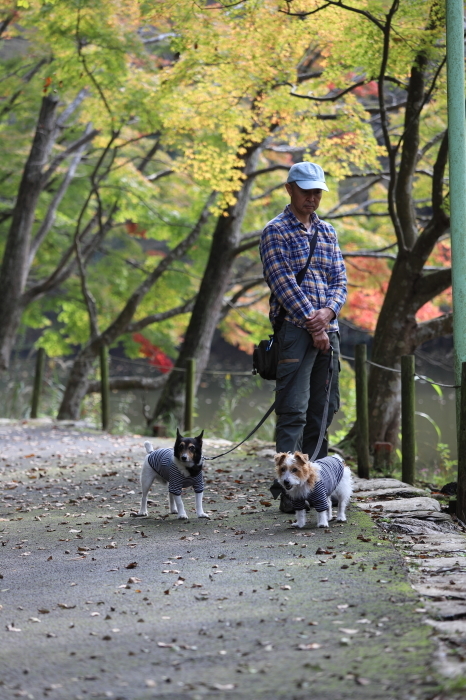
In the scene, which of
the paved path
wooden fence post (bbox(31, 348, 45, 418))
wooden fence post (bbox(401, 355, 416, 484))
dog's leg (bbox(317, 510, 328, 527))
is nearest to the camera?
the paved path

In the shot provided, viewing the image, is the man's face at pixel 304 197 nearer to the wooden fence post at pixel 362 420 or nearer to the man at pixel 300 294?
the man at pixel 300 294

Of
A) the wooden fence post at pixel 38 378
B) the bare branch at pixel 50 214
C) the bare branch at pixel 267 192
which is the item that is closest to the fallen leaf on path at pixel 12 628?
the wooden fence post at pixel 38 378

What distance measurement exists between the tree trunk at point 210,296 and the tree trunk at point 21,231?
3.73 meters

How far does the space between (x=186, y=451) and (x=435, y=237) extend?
506 cm

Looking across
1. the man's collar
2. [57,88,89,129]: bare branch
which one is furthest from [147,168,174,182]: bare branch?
the man's collar

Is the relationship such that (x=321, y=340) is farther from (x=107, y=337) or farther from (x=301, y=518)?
(x=107, y=337)

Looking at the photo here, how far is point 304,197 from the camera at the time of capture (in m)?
5.26

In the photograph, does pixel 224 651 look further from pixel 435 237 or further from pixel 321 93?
pixel 321 93

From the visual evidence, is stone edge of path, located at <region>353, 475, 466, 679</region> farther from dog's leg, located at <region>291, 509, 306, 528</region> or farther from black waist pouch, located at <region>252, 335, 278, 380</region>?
black waist pouch, located at <region>252, 335, 278, 380</region>

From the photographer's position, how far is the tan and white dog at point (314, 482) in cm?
467

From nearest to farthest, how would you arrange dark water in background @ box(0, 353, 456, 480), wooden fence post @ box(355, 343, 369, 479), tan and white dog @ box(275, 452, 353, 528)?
tan and white dog @ box(275, 452, 353, 528) → wooden fence post @ box(355, 343, 369, 479) → dark water in background @ box(0, 353, 456, 480)

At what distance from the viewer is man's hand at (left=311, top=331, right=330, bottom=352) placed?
17.2ft

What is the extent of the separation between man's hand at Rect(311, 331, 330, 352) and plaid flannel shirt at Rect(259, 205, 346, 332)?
119mm

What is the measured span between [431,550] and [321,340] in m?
1.57
